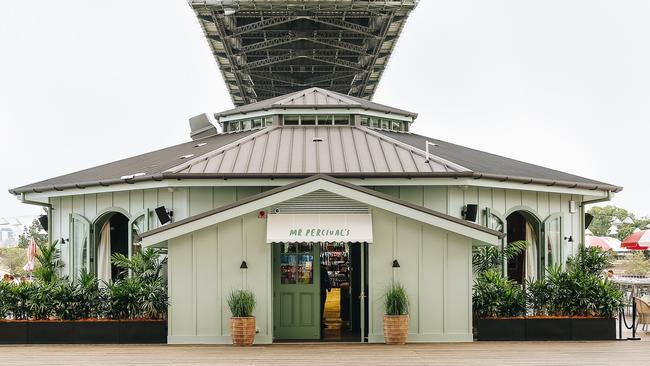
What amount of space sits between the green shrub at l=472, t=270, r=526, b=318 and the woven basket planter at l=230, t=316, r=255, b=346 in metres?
4.03

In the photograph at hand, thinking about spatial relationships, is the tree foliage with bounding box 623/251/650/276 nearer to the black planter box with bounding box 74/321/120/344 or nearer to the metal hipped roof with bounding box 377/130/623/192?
the metal hipped roof with bounding box 377/130/623/192

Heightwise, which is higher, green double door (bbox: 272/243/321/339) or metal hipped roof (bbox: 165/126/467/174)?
metal hipped roof (bbox: 165/126/467/174)

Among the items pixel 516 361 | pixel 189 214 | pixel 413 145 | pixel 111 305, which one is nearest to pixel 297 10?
pixel 413 145

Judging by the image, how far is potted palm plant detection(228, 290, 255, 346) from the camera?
14086mm

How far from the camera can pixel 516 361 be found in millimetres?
12359

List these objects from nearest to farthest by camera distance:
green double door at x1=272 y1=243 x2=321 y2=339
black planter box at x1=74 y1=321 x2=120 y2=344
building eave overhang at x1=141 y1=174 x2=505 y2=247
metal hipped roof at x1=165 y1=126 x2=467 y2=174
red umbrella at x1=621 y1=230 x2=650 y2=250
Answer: building eave overhang at x1=141 y1=174 x2=505 y2=247 < black planter box at x1=74 y1=321 x2=120 y2=344 < green double door at x1=272 y1=243 x2=321 y2=339 < metal hipped roof at x1=165 y1=126 x2=467 y2=174 < red umbrella at x1=621 y1=230 x2=650 y2=250

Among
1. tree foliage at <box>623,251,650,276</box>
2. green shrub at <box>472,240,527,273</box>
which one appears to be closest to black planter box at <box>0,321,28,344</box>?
green shrub at <box>472,240,527,273</box>

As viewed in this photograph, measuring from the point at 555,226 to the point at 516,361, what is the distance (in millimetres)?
7515

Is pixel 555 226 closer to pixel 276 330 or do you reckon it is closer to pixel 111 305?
pixel 276 330

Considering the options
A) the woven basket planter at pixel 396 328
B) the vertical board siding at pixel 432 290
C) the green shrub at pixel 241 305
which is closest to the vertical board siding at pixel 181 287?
the green shrub at pixel 241 305

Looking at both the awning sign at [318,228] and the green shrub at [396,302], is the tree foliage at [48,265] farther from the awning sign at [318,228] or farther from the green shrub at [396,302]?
the green shrub at [396,302]

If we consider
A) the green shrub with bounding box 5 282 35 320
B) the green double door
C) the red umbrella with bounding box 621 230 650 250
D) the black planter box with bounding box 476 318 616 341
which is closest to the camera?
the black planter box with bounding box 476 318 616 341

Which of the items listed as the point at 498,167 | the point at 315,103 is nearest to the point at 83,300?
the point at 315,103

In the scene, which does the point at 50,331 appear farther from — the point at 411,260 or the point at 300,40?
the point at 300,40
